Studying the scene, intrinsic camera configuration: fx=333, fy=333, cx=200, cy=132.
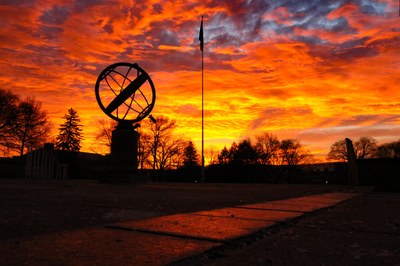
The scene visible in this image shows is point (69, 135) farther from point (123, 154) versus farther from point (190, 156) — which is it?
point (123, 154)

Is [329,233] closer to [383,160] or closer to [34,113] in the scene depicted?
[383,160]

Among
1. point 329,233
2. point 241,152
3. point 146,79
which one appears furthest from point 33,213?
point 241,152

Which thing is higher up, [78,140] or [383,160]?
[78,140]

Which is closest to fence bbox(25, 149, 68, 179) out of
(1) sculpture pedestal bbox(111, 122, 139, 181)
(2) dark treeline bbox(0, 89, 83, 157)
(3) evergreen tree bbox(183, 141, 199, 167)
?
(2) dark treeline bbox(0, 89, 83, 157)

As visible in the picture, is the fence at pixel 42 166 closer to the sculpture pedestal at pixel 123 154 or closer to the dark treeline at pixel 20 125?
the dark treeline at pixel 20 125

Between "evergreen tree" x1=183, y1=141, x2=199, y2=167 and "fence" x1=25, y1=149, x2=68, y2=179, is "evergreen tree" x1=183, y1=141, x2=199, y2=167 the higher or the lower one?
the higher one

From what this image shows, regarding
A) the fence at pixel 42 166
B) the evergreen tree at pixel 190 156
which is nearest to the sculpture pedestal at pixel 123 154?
the fence at pixel 42 166

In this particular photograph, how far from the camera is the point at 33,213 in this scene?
159 inches

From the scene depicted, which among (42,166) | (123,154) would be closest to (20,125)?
(42,166)

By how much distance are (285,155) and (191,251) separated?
84910mm

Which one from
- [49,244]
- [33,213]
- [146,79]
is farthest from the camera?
[146,79]

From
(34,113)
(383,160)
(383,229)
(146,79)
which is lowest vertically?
(383,229)

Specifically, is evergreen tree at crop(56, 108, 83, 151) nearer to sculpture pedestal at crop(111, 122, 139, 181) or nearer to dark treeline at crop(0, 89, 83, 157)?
dark treeline at crop(0, 89, 83, 157)

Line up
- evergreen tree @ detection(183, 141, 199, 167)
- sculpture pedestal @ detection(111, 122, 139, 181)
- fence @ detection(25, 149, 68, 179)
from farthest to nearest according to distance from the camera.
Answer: evergreen tree @ detection(183, 141, 199, 167), fence @ detection(25, 149, 68, 179), sculpture pedestal @ detection(111, 122, 139, 181)
